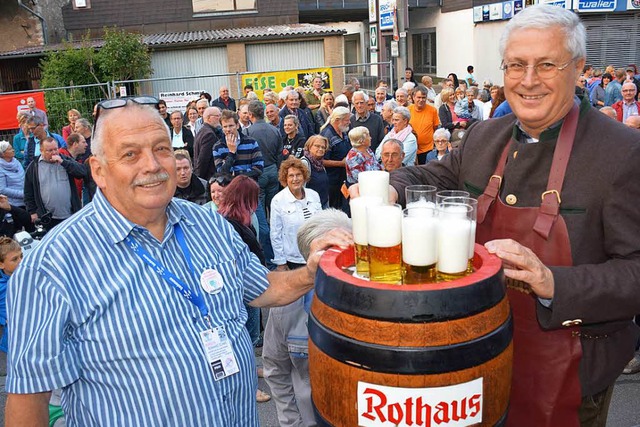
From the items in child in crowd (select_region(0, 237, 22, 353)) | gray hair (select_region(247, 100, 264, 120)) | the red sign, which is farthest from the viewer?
the red sign

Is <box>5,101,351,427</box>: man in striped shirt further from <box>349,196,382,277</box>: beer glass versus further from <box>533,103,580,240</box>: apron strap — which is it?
<box>533,103,580,240</box>: apron strap

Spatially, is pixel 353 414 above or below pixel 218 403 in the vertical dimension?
Result: above

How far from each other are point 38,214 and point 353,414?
639 centimetres

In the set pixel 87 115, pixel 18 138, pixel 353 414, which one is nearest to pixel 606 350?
pixel 353 414

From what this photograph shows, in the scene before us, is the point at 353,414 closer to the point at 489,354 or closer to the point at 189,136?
the point at 489,354

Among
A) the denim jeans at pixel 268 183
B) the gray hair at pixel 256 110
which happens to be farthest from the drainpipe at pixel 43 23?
the denim jeans at pixel 268 183

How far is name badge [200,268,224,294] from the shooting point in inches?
78.4

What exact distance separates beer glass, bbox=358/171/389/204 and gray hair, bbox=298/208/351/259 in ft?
2.43

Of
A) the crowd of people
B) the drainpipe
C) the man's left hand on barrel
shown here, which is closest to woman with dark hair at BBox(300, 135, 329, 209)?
the crowd of people

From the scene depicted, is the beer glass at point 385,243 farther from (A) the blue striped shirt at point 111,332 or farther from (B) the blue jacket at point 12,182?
(B) the blue jacket at point 12,182

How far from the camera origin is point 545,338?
1.75m

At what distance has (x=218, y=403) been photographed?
1.94 meters

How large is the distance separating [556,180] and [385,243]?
24.9 inches

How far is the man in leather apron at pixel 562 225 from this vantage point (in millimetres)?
1636
